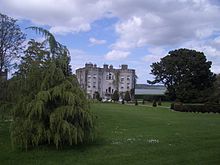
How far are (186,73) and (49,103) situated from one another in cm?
6623

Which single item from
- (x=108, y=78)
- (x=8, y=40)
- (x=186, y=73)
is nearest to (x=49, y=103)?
(x=8, y=40)

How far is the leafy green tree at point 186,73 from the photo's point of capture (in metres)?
72.8

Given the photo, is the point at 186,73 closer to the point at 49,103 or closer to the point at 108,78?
the point at 108,78

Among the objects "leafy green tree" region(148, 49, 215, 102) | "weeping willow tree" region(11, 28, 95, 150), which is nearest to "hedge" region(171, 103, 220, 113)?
"leafy green tree" region(148, 49, 215, 102)

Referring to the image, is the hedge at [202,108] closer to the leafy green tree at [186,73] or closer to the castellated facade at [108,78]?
the leafy green tree at [186,73]

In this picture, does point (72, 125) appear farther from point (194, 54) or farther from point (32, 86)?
point (194, 54)

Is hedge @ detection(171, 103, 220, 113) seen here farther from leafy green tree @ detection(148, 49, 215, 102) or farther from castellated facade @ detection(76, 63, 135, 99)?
castellated facade @ detection(76, 63, 135, 99)

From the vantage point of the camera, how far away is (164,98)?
84125 millimetres

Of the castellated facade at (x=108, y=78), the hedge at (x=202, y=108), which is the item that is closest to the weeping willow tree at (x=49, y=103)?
the hedge at (x=202, y=108)

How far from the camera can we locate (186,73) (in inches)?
2950

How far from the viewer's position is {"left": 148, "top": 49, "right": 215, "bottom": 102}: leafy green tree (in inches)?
2864

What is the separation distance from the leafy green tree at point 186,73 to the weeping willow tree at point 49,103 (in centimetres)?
6169

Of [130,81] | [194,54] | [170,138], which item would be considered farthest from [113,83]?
[170,138]

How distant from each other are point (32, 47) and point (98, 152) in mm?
3928
